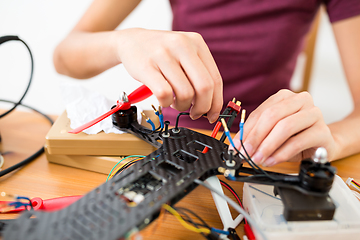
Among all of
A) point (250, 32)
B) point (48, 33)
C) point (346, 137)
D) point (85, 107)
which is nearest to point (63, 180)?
point (85, 107)

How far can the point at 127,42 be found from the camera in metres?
0.59

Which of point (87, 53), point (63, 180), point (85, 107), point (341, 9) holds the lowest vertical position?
point (63, 180)

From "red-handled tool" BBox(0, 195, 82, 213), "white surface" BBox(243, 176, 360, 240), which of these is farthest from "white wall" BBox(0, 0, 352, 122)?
"white surface" BBox(243, 176, 360, 240)

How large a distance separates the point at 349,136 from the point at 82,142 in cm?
62

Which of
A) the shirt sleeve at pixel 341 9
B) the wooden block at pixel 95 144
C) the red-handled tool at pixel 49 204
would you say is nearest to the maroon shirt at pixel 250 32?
the shirt sleeve at pixel 341 9

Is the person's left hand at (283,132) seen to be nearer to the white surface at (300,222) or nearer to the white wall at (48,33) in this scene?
the white surface at (300,222)

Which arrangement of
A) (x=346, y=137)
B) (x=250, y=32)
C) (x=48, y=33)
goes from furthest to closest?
(x=48, y=33) < (x=250, y=32) < (x=346, y=137)

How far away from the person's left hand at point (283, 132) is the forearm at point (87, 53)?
36 cm

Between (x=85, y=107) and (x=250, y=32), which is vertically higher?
(x=250, y=32)

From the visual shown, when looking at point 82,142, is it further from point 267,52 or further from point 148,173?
point 267,52

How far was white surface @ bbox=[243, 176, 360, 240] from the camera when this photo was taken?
1.26 feet

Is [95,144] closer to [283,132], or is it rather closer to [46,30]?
[283,132]

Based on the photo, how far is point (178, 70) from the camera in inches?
19.9

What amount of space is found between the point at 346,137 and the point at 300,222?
1.16 feet
